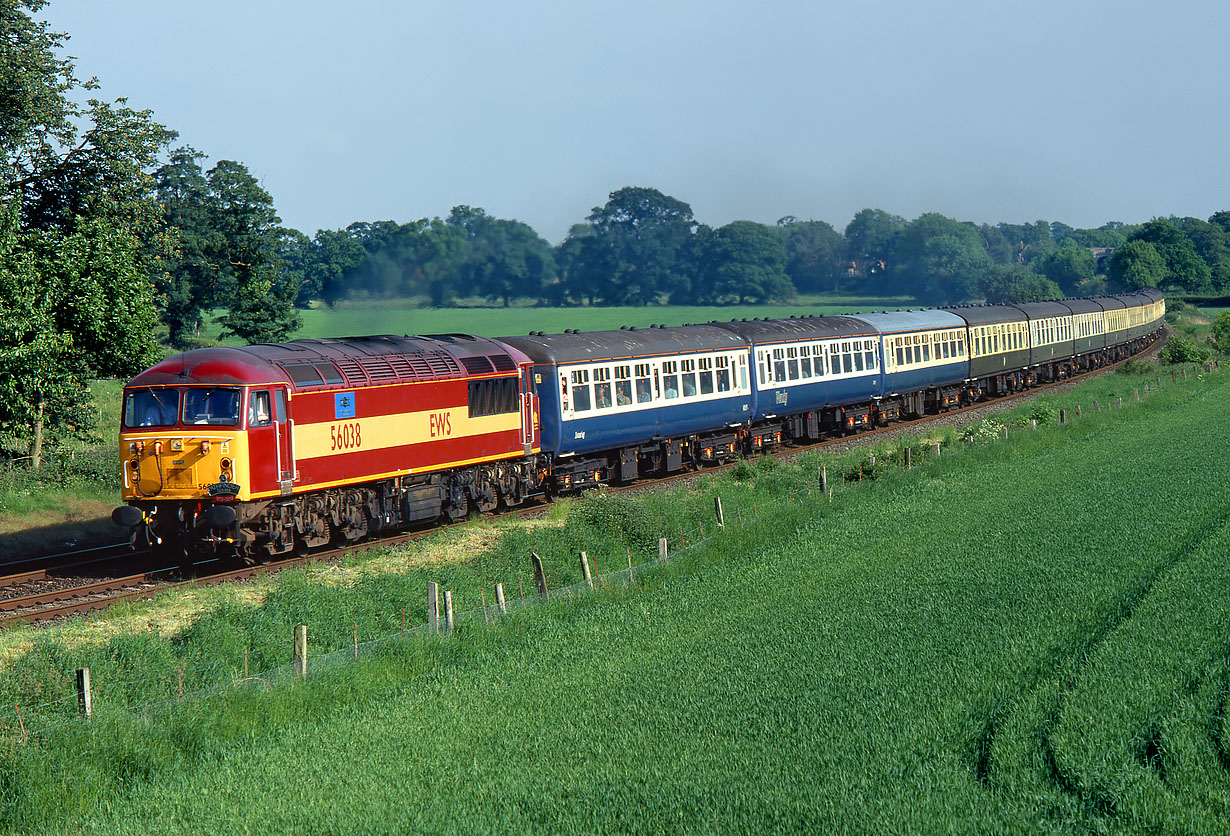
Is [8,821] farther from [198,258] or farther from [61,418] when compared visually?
[198,258]

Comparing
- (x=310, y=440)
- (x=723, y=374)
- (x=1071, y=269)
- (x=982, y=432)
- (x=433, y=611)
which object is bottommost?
(x=433, y=611)

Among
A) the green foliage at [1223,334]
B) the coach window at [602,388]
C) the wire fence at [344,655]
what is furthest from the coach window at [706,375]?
the green foliage at [1223,334]

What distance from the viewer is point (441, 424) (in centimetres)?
2736

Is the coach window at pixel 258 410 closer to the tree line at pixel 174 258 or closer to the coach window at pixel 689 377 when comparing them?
the tree line at pixel 174 258

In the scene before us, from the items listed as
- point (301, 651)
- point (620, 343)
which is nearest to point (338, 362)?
point (301, 651)

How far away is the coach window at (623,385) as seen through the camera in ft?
107

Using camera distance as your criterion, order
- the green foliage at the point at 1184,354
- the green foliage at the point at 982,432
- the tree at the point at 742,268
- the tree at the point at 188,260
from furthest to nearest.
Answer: the tree at the point at 742,268
the green foliage at the point at 1184,354
the tree at the point at 188,260
the green foliage at the point at 982,432

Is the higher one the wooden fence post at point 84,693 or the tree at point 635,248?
the tree at point 635,248

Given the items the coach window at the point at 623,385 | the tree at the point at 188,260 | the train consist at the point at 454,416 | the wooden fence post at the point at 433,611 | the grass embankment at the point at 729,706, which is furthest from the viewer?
the tree at the point at 188,260

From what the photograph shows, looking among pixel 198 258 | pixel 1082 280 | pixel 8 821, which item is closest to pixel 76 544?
pixel 8 821

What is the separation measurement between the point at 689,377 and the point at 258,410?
51.2ft

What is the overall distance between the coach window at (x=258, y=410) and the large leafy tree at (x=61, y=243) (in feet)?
22.6

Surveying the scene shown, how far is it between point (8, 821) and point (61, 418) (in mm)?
25256

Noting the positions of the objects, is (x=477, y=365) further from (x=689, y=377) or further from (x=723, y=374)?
(x=723, y=374)
